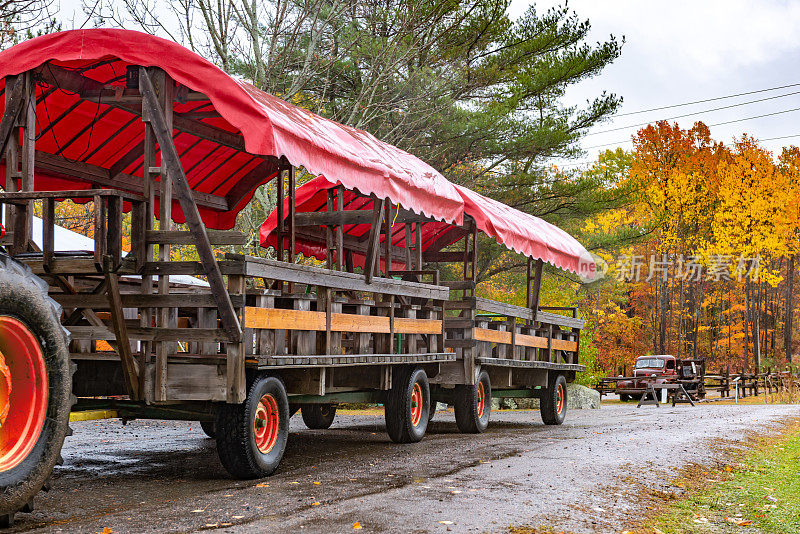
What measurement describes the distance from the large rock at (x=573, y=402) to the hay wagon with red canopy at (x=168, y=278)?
12.1 metres

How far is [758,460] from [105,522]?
812cm

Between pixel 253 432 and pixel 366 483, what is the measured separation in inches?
41.5

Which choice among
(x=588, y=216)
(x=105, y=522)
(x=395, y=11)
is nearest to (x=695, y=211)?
(x=588, y=216)

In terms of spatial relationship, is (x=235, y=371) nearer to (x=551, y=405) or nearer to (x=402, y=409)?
(x=402, y=409)

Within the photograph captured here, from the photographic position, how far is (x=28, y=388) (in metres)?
5.73

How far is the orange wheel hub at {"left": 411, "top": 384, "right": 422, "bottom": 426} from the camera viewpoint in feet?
38.4

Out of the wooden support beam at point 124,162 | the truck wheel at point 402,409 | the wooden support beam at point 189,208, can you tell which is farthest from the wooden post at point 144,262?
the truck wheel at point 402,409

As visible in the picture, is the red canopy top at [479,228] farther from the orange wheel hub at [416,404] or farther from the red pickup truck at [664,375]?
the red pickup truck at [664,375]

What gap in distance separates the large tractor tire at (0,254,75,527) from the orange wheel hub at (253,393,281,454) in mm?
2321

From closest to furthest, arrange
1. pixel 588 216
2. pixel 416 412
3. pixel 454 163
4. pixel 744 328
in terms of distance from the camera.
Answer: pixel 416 412 → pixel 454 163 → pixel 588 216 → pixel 744 328

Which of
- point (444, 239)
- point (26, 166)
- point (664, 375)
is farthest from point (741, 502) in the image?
point (664, 375)

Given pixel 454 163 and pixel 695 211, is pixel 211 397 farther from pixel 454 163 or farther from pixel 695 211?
pixel 695 211

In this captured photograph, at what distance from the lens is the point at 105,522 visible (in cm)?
579

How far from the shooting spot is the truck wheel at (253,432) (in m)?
7.60
